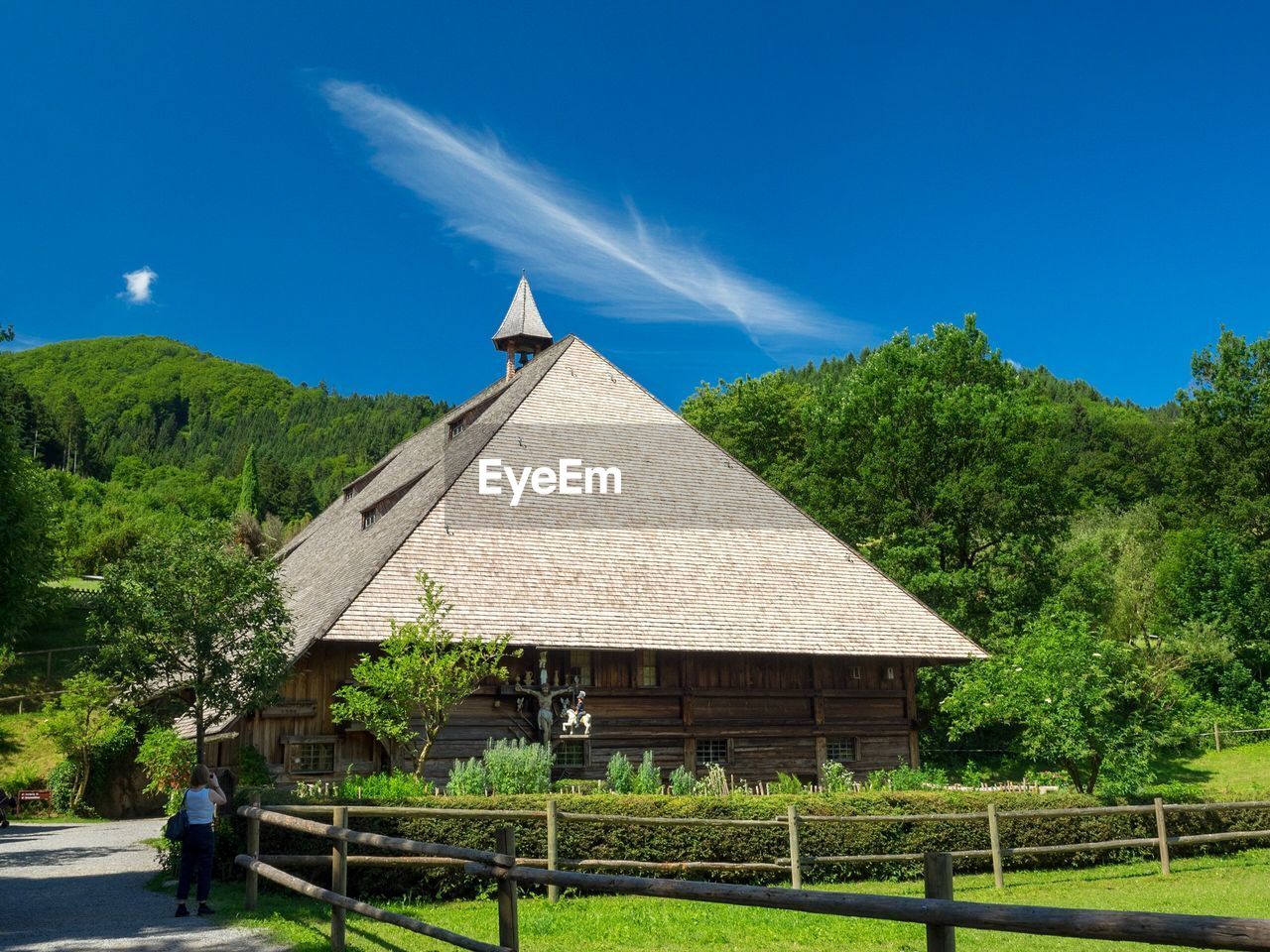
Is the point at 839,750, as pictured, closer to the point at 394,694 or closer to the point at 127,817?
the point at 394,694

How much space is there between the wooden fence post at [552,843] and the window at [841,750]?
42.8 feet

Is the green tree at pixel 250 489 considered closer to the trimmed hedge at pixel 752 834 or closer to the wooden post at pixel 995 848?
the trimmed hedge at pixel 752 834

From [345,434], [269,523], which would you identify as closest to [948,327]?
[269,523]

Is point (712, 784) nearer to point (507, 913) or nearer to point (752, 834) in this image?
point (752, 834)

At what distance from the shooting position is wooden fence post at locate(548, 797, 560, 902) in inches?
591

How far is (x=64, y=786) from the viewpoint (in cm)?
3266

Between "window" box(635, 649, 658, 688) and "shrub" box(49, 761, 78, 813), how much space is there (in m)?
19.6

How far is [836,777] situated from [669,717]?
4178mm

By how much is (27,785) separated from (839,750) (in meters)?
25.6

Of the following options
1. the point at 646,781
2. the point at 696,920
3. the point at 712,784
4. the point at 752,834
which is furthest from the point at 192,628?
the point at 696,920

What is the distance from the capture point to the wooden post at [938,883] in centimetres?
500

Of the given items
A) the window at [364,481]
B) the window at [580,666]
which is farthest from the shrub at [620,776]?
the window at [364,481]

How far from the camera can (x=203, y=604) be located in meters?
21.2

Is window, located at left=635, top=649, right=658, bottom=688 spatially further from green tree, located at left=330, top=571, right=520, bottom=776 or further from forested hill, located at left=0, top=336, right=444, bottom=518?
forested hill, located at left=0, top=336, right=444, bottom=518
